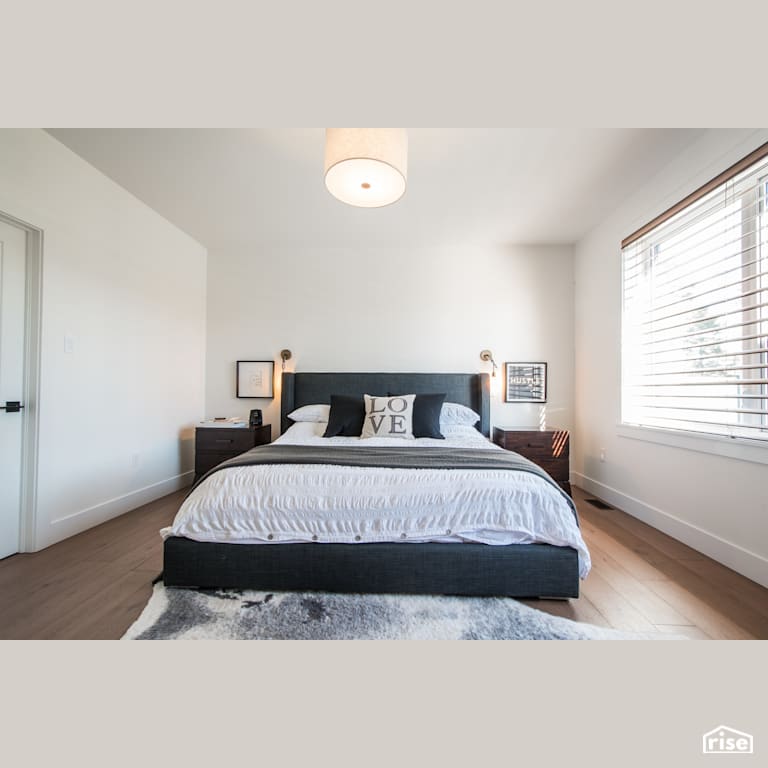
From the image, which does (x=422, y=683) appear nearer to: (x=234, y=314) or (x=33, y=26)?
(x=33, y=26)

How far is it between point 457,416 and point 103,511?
2.98m

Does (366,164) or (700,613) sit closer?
(700,613)

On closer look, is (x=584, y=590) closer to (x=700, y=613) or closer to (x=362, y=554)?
(x=700, y=613)

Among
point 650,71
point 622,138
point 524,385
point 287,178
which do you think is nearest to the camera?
point 650,71

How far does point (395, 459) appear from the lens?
6.23 feet

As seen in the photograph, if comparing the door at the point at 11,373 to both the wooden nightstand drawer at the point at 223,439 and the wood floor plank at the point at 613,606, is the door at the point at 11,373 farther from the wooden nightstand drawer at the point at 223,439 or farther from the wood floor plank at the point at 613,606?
the wood floor plank at the point at 613,606

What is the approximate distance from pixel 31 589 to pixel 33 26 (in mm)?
2285

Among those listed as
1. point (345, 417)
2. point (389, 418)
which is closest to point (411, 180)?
point (389, 418)

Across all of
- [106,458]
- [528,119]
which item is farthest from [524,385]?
[106,458]

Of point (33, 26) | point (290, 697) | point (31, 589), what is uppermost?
point (33, 26)

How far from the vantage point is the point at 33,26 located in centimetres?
99

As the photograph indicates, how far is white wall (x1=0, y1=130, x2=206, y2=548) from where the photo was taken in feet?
7.06

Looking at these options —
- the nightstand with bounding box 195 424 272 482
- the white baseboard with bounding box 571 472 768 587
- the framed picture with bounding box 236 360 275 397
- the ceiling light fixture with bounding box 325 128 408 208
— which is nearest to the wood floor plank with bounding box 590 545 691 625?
the white baseboard with bounding box 571 472 768 587

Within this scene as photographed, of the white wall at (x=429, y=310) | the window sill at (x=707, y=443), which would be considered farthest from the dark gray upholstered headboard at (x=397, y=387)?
the window sill at (x=707, y=443)
